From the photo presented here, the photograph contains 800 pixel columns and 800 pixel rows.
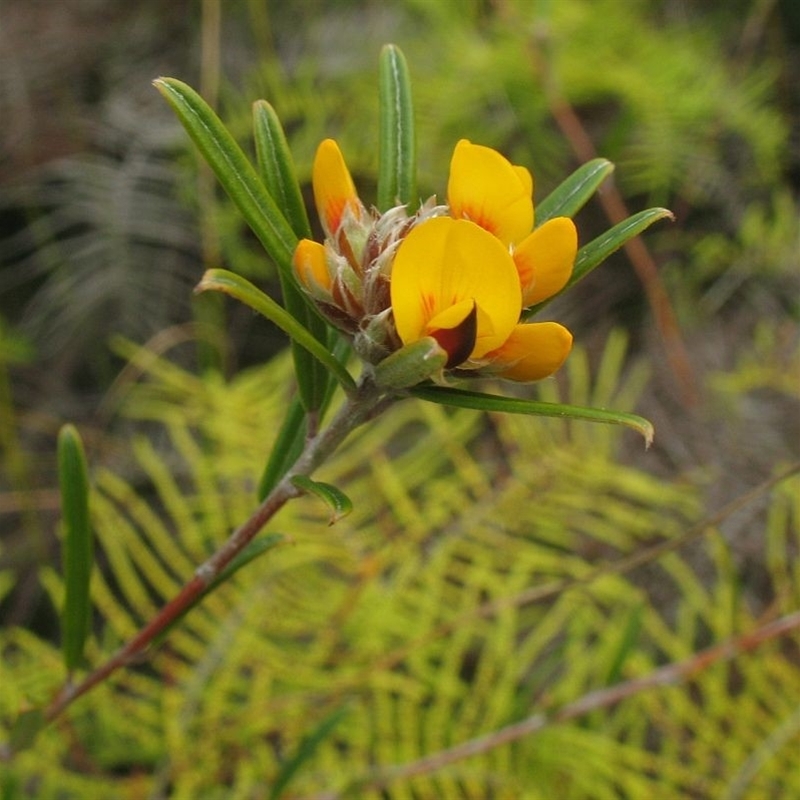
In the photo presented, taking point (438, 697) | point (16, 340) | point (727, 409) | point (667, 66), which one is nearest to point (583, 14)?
point (667, 66)

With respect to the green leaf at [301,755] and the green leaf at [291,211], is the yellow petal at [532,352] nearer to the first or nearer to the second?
the green leaf at [291,211]

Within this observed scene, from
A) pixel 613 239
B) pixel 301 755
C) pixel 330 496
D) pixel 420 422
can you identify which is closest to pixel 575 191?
pixel 613 239

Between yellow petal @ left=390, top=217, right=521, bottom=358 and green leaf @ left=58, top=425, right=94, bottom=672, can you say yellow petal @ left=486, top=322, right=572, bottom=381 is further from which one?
green leaf @ left=58, top=425, right=94, bottom=672

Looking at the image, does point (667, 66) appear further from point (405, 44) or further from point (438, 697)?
point (438, 697)

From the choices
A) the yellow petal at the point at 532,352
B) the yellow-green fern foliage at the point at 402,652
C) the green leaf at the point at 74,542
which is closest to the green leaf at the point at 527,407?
the yellow petal at the point at 532,352

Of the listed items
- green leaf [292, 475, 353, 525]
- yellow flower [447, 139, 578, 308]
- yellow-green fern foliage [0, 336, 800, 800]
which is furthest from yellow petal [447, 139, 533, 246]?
yellow-green fern foliage [0, 336, 800, 800]

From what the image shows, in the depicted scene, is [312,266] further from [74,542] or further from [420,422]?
[420,422]

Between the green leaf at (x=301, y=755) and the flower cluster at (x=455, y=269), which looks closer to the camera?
the flower cluster at (x=455, y=269)
